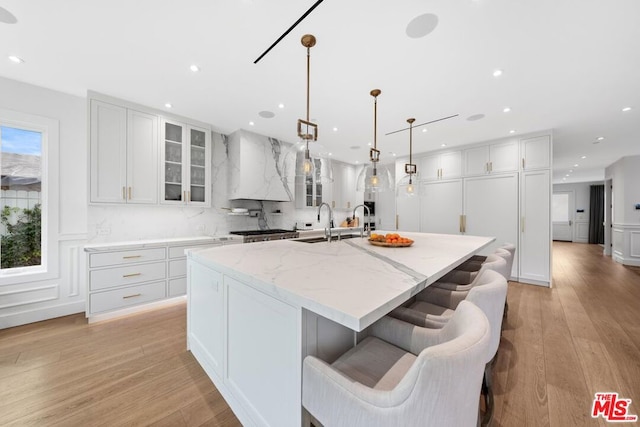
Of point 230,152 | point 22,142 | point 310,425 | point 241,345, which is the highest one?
point 230,152

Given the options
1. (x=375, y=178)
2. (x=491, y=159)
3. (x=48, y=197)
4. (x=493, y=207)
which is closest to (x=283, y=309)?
(x=375, y=178)

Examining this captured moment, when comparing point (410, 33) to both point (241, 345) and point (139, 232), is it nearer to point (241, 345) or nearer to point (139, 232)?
point (241, 345)

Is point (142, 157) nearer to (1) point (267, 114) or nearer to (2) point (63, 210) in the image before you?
(2) point (63, 210)

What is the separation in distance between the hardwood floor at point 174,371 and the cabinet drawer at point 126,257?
653 mm

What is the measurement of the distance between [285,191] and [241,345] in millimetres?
3419

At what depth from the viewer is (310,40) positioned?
1.83 metres

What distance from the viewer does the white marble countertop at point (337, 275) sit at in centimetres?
83

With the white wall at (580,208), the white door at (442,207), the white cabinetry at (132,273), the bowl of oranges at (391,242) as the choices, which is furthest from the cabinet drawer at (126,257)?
the white wall at (580,208)

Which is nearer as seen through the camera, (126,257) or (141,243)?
(126,257)

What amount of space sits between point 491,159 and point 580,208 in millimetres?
9194

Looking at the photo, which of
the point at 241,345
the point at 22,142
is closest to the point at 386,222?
the point at 241,345

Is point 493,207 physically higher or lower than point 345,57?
lower

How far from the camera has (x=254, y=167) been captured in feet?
13.3

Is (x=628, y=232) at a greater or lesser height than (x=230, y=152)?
lesser
